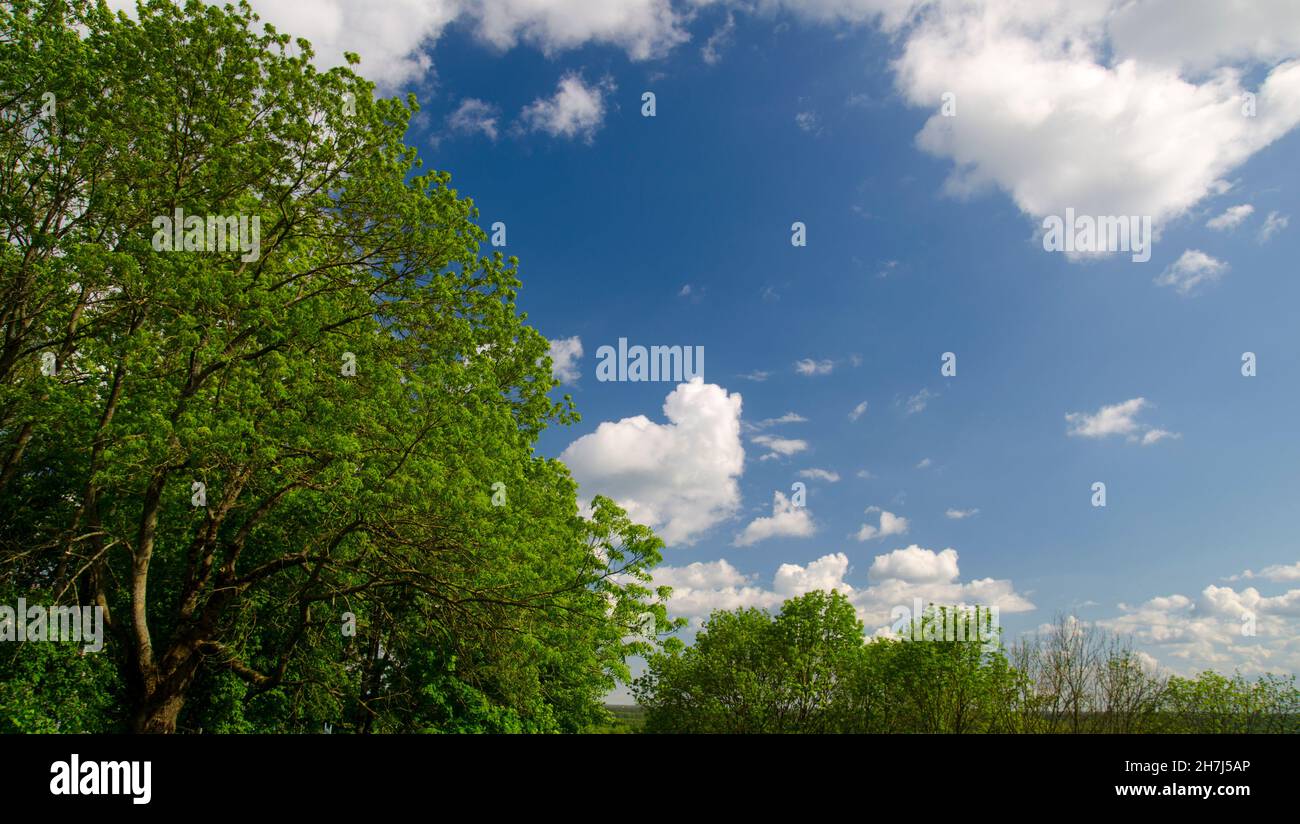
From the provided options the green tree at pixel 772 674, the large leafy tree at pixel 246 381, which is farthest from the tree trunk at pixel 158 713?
the green tree at pixel 772 674

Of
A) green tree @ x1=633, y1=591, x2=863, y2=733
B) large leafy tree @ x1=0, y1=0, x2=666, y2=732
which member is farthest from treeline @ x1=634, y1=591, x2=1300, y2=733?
large leafy tree @ x1=0, y1=0, x2=666, y2=732

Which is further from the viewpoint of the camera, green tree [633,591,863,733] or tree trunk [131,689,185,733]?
green tree [633,591,863,733]

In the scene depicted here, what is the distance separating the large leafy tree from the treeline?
97.7ft

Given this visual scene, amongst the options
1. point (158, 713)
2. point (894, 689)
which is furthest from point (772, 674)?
point (158, 713)

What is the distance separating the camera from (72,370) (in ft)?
64.7

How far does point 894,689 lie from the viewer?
49.9m

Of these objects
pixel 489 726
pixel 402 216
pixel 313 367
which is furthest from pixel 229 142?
pixel 489 726

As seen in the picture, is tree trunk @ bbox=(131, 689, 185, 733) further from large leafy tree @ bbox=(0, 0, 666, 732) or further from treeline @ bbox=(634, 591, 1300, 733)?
treeline @ bbox=(634, 591, 1300, 733)

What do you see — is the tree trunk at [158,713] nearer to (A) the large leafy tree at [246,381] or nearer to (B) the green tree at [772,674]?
(A) the large leafy tree at [246,381]

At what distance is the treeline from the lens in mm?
37062

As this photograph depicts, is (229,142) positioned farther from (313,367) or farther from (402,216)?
(313,367)

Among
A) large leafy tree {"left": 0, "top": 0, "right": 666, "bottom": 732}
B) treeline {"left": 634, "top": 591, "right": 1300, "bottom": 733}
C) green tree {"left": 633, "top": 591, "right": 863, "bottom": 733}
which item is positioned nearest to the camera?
large leafy tree {"left": 0, "top": 0, "right": 666, "bottom": 732}

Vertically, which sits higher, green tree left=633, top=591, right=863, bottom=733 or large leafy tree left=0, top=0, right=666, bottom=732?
large leafy tree left=0, top=0, right=666, bottom=732

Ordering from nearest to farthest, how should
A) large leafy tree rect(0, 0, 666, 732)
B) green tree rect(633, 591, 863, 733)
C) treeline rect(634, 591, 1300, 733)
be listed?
large leafy tree rect(0, 0, 666, 732) → treeline rect(634, 591, 1300, 733) → green tree rect(633, 591, 863, 733)
